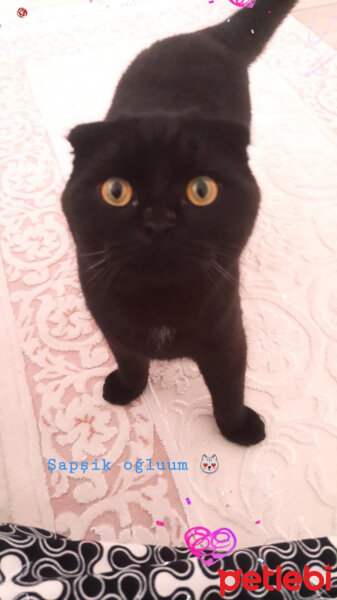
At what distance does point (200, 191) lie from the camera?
46 centimetres

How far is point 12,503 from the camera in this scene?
0.72 m

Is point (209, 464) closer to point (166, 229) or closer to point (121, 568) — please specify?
point (121, 568)

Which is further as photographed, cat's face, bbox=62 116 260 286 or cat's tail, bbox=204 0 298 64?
cat's tail, bbox=204 0 298 64

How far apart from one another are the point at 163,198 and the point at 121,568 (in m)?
0.44

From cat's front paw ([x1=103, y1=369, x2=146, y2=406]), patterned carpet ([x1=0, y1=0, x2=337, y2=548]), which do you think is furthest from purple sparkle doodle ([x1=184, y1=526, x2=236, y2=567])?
cat's front paw ([x1=103, y1=369, x2=146, y2=406])

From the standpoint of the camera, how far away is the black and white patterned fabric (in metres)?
0.48

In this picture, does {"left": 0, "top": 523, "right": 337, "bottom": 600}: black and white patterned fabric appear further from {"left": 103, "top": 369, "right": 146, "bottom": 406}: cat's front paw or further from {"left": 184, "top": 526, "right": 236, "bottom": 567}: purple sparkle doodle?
{"left": 103, "top": 369, "right": 146, "bottom": 406}: cat's front paw

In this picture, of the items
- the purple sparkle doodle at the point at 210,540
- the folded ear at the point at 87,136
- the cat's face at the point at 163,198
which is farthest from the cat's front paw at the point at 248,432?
the folded ear at the point at 87,136

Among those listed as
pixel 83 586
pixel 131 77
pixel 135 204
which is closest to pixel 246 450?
pixel 83 586

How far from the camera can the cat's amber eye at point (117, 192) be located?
1.52 ft

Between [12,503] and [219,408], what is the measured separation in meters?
0.38

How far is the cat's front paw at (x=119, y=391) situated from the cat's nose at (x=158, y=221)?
426mm

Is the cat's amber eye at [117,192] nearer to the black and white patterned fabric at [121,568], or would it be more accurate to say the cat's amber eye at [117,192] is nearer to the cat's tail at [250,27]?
the black and white patterned fabric at [121,568]

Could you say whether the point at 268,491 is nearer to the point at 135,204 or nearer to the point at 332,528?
the point at 332,528
